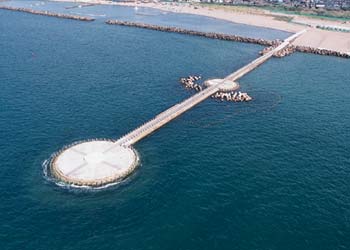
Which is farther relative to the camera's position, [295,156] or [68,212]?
[295,156]

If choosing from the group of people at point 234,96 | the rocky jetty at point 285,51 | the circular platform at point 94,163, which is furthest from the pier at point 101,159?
the rocky jetty at point 285,51

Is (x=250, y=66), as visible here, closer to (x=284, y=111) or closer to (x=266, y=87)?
(x=266, y=87)

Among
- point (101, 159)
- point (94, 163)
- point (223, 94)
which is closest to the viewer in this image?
point (94, 163)

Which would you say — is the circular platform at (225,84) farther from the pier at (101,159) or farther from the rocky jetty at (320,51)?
the rocky jetty at (320,51)

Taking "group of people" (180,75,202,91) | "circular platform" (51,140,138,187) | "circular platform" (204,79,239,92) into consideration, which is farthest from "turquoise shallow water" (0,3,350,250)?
"circular platform" (204,79,239,92)

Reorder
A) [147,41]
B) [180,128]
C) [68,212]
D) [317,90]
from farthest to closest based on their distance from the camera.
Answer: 1. [147,41]
2. [317,90]
3. [180,128]
4. [68,212]

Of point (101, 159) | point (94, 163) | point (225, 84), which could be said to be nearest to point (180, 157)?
point (101, 159)

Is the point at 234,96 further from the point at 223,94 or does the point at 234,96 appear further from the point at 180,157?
the point at 180,157

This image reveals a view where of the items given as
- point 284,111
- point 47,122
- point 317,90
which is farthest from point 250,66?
point 47,122
